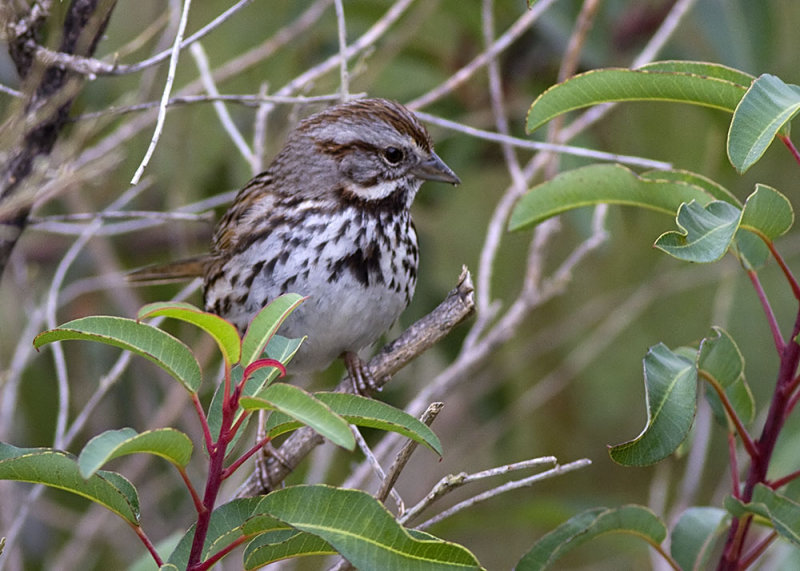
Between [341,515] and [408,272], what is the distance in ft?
4.88

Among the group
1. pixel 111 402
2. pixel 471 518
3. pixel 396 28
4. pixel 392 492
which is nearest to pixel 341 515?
pixel 392 492

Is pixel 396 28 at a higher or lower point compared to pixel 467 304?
higher

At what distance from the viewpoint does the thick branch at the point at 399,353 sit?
2.45m

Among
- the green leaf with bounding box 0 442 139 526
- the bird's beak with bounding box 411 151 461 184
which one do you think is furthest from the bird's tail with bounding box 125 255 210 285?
the green leaf with bounding box 0 442 139 526

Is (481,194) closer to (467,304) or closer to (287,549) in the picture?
(467,304)

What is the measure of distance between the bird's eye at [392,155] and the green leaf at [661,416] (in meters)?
1.40

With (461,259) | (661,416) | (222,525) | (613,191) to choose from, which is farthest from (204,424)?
(461,259)

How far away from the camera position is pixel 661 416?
6.30 feet

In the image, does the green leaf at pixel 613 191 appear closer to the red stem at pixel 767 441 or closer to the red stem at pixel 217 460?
the red stem at pixel 767 441

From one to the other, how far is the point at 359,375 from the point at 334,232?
1.34 ft

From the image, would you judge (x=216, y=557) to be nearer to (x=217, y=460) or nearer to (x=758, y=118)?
(x=217, y=460)

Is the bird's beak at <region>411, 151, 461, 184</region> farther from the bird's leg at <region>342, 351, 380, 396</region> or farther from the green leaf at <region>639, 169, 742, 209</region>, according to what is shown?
the green leaf at <region>639, 169, 742, 209</region>

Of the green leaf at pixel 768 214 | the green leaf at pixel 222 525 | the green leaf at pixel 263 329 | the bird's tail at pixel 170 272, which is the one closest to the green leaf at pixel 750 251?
the green leaf at pixel 768 214

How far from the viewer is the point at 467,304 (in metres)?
2.43
